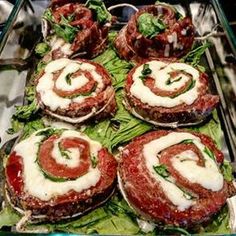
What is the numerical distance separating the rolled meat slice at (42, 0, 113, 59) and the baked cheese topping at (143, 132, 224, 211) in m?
0.94

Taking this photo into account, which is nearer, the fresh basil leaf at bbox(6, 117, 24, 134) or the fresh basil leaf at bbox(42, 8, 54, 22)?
the fresh basil leaf at bbox(6, 117, 24, 134)

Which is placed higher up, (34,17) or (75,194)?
(34,17)

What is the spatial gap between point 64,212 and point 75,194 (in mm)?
97

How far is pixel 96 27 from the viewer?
106 inches

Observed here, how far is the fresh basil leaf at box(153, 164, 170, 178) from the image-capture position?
5.96ft

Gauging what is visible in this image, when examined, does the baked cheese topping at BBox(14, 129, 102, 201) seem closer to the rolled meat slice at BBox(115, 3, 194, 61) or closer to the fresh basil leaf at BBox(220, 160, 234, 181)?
the fresh basil leaf at BBox(220, 160, 234, 181)

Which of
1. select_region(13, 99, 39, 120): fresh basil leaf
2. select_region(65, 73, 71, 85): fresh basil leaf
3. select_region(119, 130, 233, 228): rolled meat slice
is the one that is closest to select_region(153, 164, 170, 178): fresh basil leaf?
select_region(119, 130, 233, 228): rolled meat slice

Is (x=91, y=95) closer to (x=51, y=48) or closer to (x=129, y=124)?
(x=129, y=124)

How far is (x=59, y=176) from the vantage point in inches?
72.4

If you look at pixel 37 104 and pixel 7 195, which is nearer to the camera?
pixel 7 195

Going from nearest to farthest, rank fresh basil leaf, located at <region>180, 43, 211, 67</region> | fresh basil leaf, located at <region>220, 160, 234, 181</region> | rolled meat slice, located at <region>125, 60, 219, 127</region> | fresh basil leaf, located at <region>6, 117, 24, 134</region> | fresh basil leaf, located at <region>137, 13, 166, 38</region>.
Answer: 1. fresh basil leaf, located at <region>220, 160, 234, 181</region>
2. rolled meat slice, located at <region>125, 60, 219, 127</region>
3. fresh basil leaf, located at <region>6, 117, 24, 134</region>
4. fresh basil leaf, located at <region>137, 13, 166, 38</region>
5. fresh basil leaf, located at <region>180, 43, 211, 67</region>

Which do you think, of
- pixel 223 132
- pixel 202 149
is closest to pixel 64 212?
pixel 202 149

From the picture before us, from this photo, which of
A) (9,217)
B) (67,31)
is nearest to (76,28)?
(67,31)

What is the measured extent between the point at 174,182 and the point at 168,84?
667 millimetres
